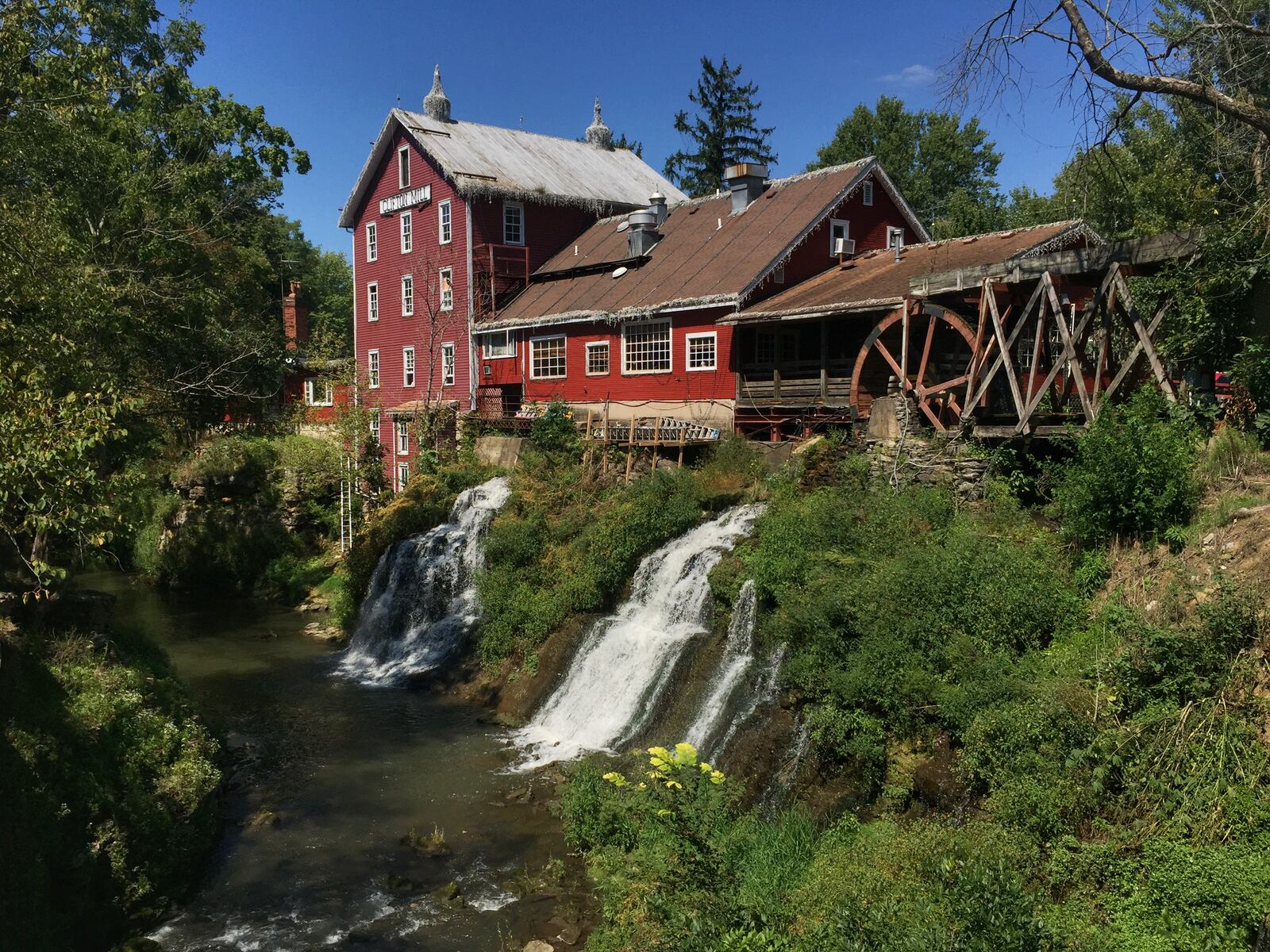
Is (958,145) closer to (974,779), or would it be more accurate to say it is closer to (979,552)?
(979,552)

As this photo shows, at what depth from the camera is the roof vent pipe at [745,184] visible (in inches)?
1176

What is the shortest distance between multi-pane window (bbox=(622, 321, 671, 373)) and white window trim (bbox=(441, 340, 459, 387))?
8458mm

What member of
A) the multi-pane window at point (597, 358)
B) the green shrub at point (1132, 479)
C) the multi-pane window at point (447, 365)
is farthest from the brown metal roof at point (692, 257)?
the green shrub at point (1132, 479)

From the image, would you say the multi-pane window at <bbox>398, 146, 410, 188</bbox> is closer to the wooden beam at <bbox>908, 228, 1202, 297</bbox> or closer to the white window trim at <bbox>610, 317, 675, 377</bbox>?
the white window trim at <bbox>610, 317, 675, 377</bbox>

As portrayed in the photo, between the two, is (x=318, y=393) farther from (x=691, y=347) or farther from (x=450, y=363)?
(x=691, y=347)

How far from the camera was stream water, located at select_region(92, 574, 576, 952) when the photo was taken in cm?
1127

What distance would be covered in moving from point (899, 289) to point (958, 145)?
33.9 meters

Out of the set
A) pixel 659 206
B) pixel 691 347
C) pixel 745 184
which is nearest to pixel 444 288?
pixel 659 206

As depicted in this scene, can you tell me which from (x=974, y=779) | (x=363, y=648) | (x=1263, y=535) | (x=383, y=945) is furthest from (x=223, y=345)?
(x=1263, y=535)

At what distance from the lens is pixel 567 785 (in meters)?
14.3

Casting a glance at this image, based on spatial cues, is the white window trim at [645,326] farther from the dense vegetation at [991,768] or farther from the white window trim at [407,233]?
the dense vegetation at [991,768]

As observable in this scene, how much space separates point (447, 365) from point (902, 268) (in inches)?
698

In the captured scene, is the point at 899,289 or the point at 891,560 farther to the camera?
the point at 899,289

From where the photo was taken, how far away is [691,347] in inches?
1032
